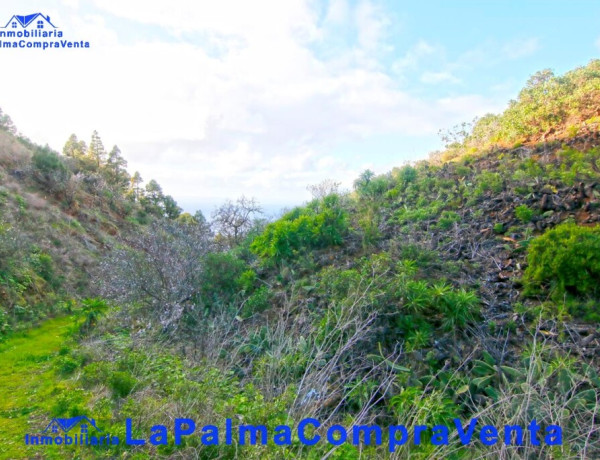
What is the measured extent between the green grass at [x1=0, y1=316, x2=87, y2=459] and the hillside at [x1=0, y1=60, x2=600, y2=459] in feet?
0.15

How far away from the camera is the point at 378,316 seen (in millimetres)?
4789

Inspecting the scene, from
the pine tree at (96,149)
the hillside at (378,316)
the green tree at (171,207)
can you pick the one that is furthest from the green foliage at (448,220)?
the pine tree at (96,149)

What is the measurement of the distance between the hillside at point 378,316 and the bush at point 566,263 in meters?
0.02

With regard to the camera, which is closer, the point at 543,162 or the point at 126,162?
the point at 543,162

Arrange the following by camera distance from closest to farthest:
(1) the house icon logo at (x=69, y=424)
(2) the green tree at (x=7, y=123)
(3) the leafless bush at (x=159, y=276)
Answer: (1) the house icon logo at (x=69, y=424) → (3) the leafless bush at (x=159, y=276) → (2) the green tree at (x=7, y=123)

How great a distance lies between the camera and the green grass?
11.2ft

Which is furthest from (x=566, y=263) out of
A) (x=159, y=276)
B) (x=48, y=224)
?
(x=48, y=224)

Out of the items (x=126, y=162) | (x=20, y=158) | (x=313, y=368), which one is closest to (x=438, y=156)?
(x=313, y=368)

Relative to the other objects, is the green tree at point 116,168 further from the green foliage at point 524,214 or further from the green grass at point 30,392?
the green foliage at point 524,214

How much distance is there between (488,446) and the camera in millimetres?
3070

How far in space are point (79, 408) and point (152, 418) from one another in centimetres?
105

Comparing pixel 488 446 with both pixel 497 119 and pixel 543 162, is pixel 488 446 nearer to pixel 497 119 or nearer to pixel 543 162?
pixel 543 162

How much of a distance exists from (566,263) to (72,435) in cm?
582

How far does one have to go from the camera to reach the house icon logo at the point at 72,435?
3186 millimetres
